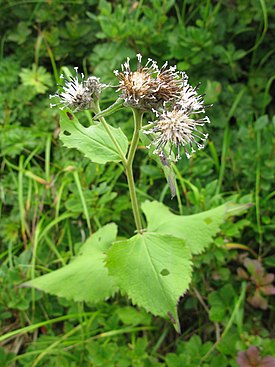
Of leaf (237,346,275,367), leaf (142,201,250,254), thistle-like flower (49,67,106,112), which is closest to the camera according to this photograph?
thistle-like flower (49,67,106,112)

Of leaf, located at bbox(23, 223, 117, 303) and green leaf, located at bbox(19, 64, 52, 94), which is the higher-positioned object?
green leaf, located at bbox(19, 64, 52, 94)

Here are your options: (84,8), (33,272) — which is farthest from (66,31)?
(33,272)

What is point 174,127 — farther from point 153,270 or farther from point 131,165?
point 153,270

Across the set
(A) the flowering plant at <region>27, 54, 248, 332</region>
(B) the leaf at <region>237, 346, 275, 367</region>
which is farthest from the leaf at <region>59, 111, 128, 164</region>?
(B) the leaf at <region>237, 346, 275, 367</region>

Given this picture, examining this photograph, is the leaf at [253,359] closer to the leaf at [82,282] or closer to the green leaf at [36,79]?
the leaf at [82,282]

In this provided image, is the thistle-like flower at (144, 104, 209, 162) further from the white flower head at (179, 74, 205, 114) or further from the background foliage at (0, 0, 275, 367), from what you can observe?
the background foliage at (0, 0, 275, 367)

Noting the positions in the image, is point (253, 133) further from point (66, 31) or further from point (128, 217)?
point (66, 31)
